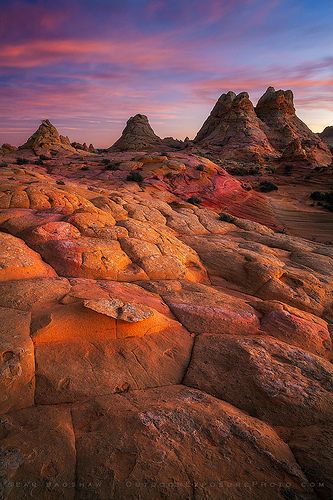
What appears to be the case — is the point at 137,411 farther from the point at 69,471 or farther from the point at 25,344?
the point at 25,344

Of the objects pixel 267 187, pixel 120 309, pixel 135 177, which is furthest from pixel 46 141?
pixel 120 309

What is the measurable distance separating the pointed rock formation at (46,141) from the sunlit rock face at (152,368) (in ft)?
121

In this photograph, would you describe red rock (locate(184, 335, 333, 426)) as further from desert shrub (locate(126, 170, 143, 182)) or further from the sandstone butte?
desert shrub (locate(126, 170, 143, 182))

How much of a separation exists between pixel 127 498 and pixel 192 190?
75.3 feet

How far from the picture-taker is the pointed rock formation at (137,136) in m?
63.7

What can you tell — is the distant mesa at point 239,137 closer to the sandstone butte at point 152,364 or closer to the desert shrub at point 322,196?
the desert shrub at point 322,196

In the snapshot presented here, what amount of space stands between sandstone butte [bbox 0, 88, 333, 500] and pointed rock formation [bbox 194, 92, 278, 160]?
44.8 meters

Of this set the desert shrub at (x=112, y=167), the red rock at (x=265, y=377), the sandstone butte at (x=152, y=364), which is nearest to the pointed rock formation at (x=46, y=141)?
the desert shrub at (x=112, y=167)

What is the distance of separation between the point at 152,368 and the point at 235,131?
6081 cm

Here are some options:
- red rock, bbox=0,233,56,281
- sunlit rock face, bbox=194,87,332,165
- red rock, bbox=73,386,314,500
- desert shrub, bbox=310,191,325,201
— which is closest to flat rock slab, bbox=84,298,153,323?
red rock, bbox=73,386,314,500

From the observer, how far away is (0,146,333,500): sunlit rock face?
8.73ft

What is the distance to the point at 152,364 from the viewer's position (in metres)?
4.35

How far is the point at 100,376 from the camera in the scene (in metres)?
3.91

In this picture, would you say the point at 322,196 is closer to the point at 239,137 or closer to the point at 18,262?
the point at 18,262
